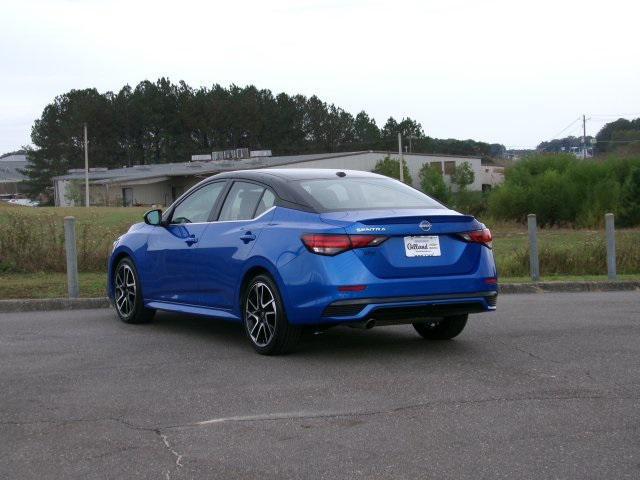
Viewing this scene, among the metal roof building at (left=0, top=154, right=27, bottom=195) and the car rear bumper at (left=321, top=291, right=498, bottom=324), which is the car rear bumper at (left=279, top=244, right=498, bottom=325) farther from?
the metal roof building at (left=0, top=154, right=27, bottom=195)

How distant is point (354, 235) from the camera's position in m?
8.03

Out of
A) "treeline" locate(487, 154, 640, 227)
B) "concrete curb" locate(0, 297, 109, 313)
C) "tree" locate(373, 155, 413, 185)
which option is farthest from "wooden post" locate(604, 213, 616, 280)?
"tree" locate(373, 155, 413, 185)

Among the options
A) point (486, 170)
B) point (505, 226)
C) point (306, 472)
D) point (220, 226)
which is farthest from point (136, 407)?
point (486, 170)

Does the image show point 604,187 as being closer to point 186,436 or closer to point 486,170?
point 186,436

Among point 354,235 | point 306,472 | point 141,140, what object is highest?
point 141,140

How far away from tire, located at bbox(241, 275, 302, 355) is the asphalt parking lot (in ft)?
0.49

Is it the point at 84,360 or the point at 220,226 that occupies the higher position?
the point at 220,226

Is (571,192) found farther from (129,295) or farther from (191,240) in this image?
(191,240)

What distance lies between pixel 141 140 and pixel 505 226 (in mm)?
81558

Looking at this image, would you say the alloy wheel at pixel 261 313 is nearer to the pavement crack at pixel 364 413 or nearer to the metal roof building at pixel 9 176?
the pavement crack at pixel 364 413

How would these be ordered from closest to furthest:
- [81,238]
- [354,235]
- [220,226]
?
[354,235]
[220,226]
[81,238]

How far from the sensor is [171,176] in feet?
301

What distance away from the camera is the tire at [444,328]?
9172 mm

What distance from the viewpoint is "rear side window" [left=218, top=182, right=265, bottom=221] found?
363 inches
